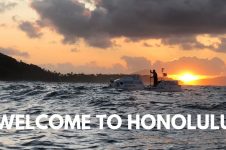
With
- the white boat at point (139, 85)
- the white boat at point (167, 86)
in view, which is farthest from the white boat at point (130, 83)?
the white boat at point (167, 86)

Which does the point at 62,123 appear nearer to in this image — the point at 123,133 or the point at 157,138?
the point at 123,133

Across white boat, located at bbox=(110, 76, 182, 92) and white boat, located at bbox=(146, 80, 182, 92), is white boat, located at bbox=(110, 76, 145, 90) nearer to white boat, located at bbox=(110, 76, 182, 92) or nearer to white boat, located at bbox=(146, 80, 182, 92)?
white boat, located at bbox=(110, 76, 182, 92)

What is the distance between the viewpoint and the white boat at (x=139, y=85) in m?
87.6

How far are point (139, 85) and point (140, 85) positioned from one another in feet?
0.74

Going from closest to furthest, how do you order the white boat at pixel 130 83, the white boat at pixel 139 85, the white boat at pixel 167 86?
the white boat at pixel 167 86 < the white boat at pixel 139 85 < the white boat at pixel 130 83

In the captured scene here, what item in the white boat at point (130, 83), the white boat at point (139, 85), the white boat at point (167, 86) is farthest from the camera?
the white boat at point (130, 83)

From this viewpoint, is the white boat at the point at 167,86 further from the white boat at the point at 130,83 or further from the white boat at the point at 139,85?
the white boat at the point at 130,83

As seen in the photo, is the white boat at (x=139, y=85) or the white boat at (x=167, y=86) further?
the white boat at (x=139, y=85)

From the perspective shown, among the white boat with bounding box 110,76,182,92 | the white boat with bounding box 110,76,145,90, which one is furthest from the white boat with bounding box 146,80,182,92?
the white boat with bounding box 110,76,145,90

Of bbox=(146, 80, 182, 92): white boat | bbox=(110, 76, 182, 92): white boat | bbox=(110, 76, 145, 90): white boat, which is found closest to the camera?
bbox=(146, 80, 182, 92): white boat

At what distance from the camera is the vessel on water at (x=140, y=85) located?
87.4 m

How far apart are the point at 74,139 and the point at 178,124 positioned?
8.16 m

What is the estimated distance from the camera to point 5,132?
795 inches

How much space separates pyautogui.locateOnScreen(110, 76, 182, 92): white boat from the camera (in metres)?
87.6
